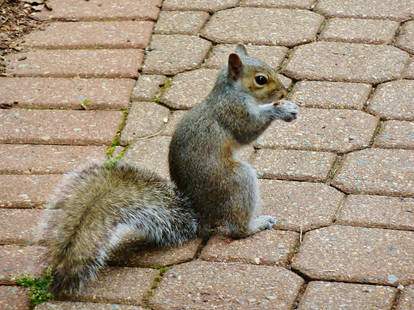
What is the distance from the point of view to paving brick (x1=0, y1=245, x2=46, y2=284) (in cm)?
269

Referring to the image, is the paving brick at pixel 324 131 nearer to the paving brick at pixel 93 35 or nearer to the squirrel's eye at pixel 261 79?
the squirrel's eye at pixel 261 79

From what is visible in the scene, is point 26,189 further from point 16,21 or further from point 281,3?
point 281,3

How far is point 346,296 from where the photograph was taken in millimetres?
2541

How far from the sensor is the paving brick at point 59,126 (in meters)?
3.52

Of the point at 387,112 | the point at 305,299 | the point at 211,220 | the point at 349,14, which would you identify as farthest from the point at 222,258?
the point at 349,14

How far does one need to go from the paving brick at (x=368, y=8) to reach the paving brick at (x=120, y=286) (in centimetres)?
227

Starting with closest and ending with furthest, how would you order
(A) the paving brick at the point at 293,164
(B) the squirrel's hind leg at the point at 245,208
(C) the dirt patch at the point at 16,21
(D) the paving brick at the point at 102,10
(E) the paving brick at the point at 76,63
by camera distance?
(B) the squirrel's hind leg at the point at 245,208 → (A) the paving brick at the point at 293,164 → (E) the paving brick at the point at 76,63 → (C) the dirt patch at the point at 16,21 → (D) the paving brick at the point at 102,10

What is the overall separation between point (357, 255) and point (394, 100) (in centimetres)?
116

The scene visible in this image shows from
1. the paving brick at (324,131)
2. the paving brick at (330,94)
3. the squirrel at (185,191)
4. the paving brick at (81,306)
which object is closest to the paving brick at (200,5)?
the paving brick at (330,94)

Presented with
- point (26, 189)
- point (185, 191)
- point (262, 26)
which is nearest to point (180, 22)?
point (262, 26)

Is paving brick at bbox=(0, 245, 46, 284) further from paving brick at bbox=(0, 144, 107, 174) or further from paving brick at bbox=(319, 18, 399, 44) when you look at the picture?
paving brick at bbox=(319, 18, 399, 44)

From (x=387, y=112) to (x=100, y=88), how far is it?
1365mm

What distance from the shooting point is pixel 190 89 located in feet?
12.7

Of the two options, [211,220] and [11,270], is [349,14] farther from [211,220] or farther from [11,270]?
[11,270]
